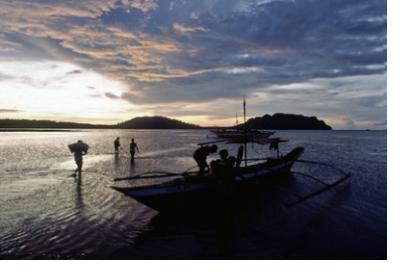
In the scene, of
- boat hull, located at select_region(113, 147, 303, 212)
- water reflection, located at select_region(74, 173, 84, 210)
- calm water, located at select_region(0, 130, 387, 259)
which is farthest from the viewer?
water reflection, located at select_region(74, 173, 84, 210)

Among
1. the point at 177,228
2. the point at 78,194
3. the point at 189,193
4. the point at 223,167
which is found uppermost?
the point at 223,167

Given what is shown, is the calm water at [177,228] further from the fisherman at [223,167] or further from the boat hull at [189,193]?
the fisherman at [223,167]

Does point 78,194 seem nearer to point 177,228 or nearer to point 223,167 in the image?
point 177,228

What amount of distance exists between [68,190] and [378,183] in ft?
63.7

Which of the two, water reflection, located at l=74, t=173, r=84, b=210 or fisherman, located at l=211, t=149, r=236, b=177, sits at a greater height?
fisherman, located at l=211, t=149, r=236, b=177

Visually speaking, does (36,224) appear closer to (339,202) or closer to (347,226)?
(347,226)

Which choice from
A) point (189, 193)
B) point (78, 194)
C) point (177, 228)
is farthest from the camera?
point (78, 194)

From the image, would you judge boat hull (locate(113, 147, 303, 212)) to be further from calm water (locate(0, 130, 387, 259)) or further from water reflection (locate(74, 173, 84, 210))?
water reflection (locate(74, 173, 84, 210))

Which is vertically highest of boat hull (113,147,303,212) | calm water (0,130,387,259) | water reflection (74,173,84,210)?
boat hull (113,147,303,212)

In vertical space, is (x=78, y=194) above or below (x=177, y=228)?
above

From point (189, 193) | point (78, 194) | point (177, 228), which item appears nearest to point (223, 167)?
point (189, 193)

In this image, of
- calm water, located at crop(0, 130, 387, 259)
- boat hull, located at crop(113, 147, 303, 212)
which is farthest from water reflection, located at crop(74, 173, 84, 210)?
boat hull, located at crop(113, 147, 303, 212)

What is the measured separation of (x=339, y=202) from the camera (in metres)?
15.2

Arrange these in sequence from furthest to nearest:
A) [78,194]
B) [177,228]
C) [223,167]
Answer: [78,194] < [223,167] < [177,228]
